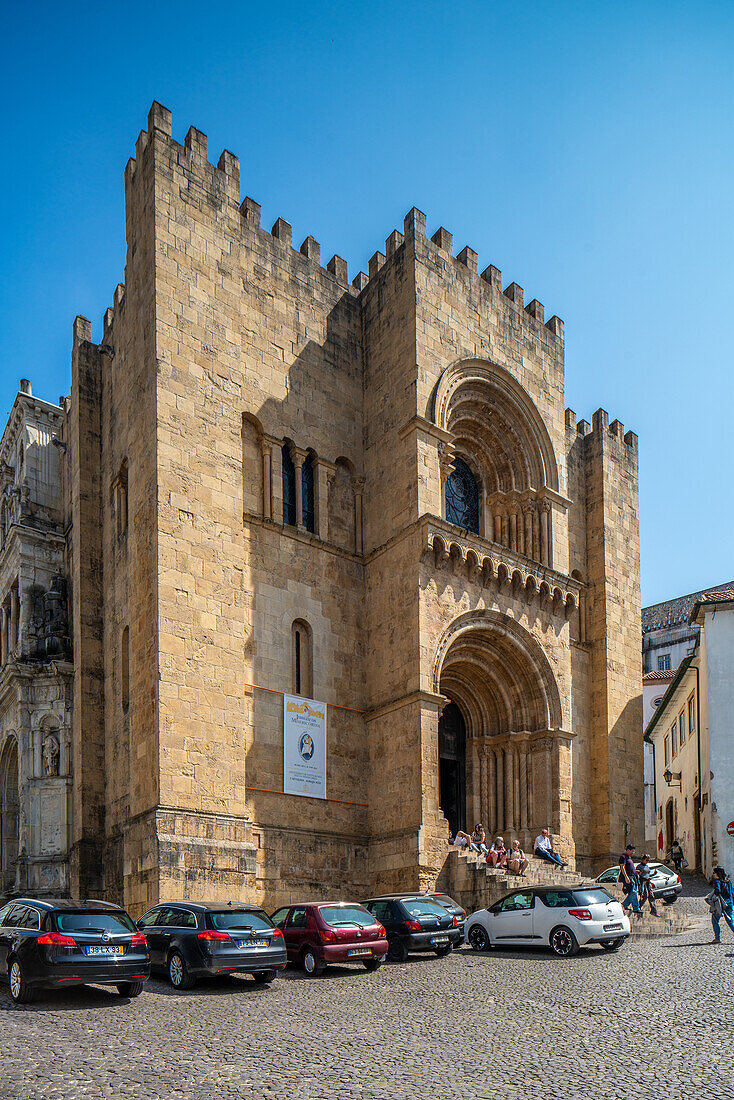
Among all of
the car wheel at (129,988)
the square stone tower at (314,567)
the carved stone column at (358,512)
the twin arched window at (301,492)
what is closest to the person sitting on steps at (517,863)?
the square stone tower at (314,567)

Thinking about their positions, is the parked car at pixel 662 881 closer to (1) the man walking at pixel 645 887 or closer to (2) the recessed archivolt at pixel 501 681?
(1) the man walking at pixel 645 887

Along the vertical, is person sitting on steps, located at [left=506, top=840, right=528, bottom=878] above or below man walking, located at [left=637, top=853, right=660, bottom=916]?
above

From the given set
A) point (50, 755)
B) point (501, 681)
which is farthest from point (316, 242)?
point (50, 755)

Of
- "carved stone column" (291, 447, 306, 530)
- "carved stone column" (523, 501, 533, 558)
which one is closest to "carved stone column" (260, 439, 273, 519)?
"carved stone column" (291, 447, 306, 530)

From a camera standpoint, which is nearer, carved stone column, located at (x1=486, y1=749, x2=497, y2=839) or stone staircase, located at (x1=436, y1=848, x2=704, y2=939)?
stone staircase, located at (x1=436, y1=848, x2=704, y2=939)

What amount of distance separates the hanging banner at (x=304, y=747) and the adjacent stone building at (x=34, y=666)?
5.89 meters

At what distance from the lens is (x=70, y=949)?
12531mm

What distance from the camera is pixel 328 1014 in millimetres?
12414

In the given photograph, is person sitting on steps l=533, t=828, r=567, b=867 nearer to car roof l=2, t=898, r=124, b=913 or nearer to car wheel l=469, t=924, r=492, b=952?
car wheel l=469, t=924, r=492, b=952

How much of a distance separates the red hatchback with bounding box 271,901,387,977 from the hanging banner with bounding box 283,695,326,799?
6440 millimetres

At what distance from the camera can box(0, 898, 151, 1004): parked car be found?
12.4 metres

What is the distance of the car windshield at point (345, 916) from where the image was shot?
16.0 meters

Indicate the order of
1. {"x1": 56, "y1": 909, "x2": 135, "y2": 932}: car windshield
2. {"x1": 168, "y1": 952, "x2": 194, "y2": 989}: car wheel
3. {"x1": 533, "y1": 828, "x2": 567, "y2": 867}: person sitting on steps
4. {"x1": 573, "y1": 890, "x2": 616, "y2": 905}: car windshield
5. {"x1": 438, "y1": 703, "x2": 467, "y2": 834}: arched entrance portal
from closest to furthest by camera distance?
1. {"x1": 56, "y1": 909, "x2": 135, "y2": 932}: car windshield
2. {"x1": 168, "y1": 952, "x2": 194, "y2": 989}: car wheel
3. {"x1": 573, "y1": 890, "x2": 616, "y2": 905}: car windshield
4. {"x1": 533, "y1": 828, "x2": 567, "y2": 867}: person sitting on steps
5. {"x1": 438, "y1": 703, "x2": 467, "y2": 834}: arched entrance portal

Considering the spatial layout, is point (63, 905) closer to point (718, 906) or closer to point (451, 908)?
point (451, 908)
